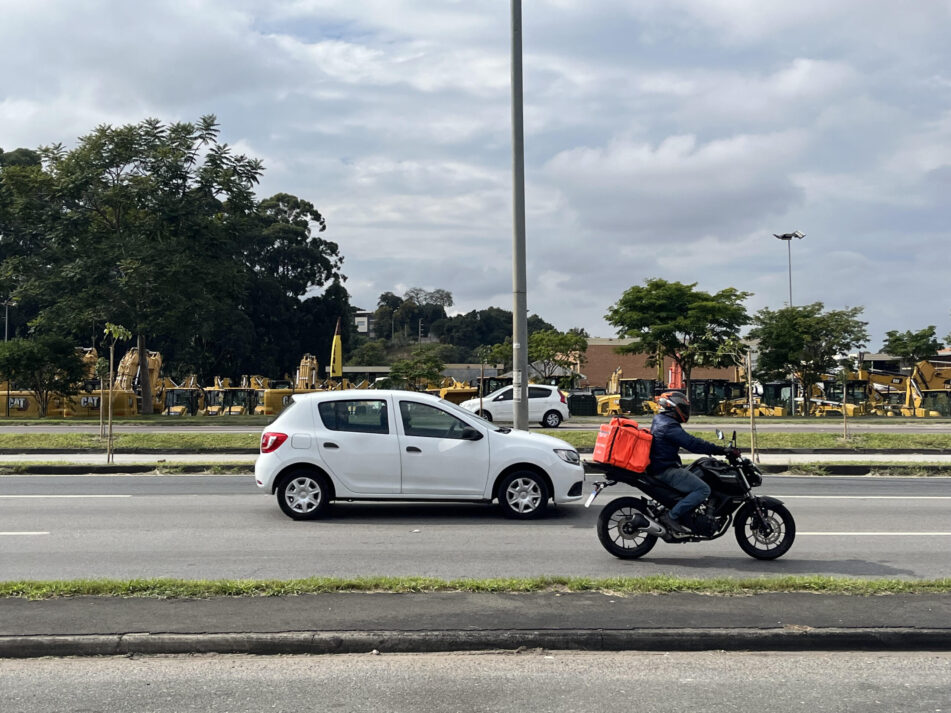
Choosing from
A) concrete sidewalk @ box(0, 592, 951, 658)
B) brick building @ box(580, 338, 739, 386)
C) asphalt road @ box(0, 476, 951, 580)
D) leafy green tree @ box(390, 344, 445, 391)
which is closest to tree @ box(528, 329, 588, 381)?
leafy green tree @ box(390, 344, 445, 391)

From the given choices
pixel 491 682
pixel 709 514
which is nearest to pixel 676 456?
pixel 709 514

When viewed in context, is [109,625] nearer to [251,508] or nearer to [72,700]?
[72,700]

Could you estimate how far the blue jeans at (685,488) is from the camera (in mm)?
8609

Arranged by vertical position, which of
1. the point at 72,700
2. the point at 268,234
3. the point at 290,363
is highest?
the point at 268,234

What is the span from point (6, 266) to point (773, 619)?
125 ft

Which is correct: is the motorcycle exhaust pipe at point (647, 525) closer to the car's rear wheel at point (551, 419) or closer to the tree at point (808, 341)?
the car's rear wheel at point (551, 419)

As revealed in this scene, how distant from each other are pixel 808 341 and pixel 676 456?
131 ft

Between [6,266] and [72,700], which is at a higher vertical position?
[6,266]

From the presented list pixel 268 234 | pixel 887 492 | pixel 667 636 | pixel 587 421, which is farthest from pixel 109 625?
pixel 268 234

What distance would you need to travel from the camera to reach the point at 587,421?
114ft

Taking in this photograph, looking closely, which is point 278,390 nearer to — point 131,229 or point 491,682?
point 131,229

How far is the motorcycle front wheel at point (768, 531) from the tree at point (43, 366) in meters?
34.2

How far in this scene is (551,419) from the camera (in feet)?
104

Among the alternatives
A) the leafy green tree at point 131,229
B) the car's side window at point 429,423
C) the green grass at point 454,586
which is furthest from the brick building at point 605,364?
the green grass at point 454,586
